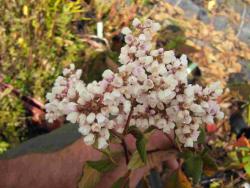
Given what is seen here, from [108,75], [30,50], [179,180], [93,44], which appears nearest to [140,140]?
[108,75]

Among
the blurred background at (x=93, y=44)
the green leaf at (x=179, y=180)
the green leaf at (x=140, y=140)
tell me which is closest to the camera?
the green leaf at (x=140, y=140)

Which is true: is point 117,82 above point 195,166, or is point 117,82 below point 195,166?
above

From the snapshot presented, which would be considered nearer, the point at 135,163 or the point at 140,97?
the point at 140,97

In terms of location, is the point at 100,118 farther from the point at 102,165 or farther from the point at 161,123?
the point at 102,165

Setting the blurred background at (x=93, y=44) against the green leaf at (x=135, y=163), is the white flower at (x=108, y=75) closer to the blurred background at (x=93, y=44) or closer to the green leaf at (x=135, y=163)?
the green leaf at (x=135, y=163)

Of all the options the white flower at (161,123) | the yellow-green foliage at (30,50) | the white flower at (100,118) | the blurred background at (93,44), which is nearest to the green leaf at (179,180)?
the white flower at (161,123)

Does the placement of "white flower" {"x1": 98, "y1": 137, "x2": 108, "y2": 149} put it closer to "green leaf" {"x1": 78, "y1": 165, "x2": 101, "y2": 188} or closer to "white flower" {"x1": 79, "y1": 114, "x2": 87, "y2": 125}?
"white flower" {"x1": 79, "y1": 114, "x2": 87, "y2": 125}

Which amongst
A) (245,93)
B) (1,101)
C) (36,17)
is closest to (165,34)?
(36,17)
